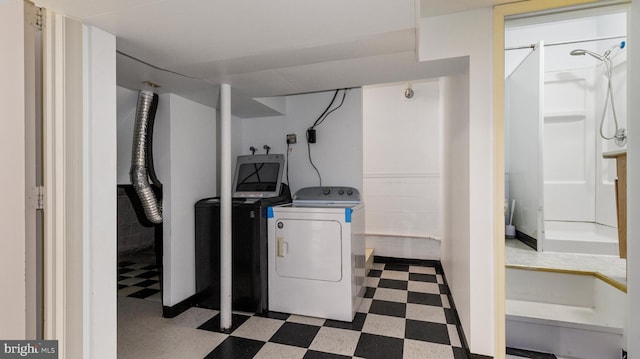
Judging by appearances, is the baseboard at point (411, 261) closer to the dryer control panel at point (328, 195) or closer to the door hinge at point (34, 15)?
the dryer control panel at point (328, 195)

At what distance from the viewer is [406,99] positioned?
340cm

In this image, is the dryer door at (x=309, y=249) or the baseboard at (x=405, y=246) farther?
the baseboard at (x=405, y=246)

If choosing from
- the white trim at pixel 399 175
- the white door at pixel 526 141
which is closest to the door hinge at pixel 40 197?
the white trim at pixel 399 175

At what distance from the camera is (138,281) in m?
3.01

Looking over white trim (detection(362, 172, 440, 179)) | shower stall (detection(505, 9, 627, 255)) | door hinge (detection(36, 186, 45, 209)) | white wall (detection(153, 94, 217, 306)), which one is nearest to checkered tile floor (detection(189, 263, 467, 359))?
white wall (detection(153, 94, 217, 306))

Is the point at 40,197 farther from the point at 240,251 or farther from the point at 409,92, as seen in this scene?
the point at 409,92

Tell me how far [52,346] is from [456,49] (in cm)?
242

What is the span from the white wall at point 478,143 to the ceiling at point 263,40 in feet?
0.30

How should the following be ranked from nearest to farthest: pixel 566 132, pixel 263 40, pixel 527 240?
1. pixel 263 40
2. pixel 527 240
3. pixel 566 132

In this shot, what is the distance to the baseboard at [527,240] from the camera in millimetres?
2244

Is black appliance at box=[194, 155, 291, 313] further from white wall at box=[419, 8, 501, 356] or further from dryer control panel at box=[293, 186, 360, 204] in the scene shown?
white wall at box=[419, 8, 501, 356]

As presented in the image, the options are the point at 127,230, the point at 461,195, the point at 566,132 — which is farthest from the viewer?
the point at 127,230

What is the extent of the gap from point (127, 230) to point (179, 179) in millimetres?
2493
